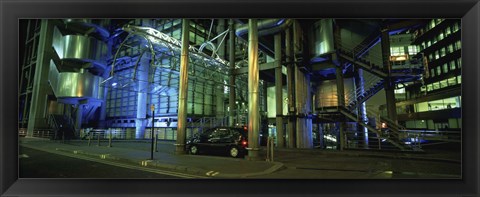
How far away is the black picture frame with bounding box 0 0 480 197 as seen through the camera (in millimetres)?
4613

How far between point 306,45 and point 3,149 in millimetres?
16650

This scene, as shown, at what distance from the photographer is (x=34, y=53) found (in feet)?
91.2

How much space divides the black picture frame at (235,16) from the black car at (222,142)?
19.1 ft

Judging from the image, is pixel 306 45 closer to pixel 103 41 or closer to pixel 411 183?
pixel 411 183

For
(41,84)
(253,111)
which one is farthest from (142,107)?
(253,111)

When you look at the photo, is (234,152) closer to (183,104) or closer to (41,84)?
(183,104)

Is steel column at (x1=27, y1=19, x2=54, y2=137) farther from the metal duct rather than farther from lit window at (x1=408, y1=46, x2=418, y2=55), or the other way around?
lit window at (x1=408, y1=46, x2=418, y2=55)

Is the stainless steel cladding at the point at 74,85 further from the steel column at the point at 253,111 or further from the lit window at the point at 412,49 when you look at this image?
the lit window at the point at 412,49

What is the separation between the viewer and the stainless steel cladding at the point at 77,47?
899 inches

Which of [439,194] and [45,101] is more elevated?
[45,101]

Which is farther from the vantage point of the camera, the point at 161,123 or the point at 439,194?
the point at 161,123

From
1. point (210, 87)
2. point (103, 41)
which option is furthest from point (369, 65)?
point (103, 41)

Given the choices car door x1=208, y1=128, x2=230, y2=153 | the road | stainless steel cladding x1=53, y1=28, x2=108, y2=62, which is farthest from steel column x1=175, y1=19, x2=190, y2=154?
stainless steel cladding x1=53, y1=28, x2=108, y2=62

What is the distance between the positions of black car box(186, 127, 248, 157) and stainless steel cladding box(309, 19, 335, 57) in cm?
813
